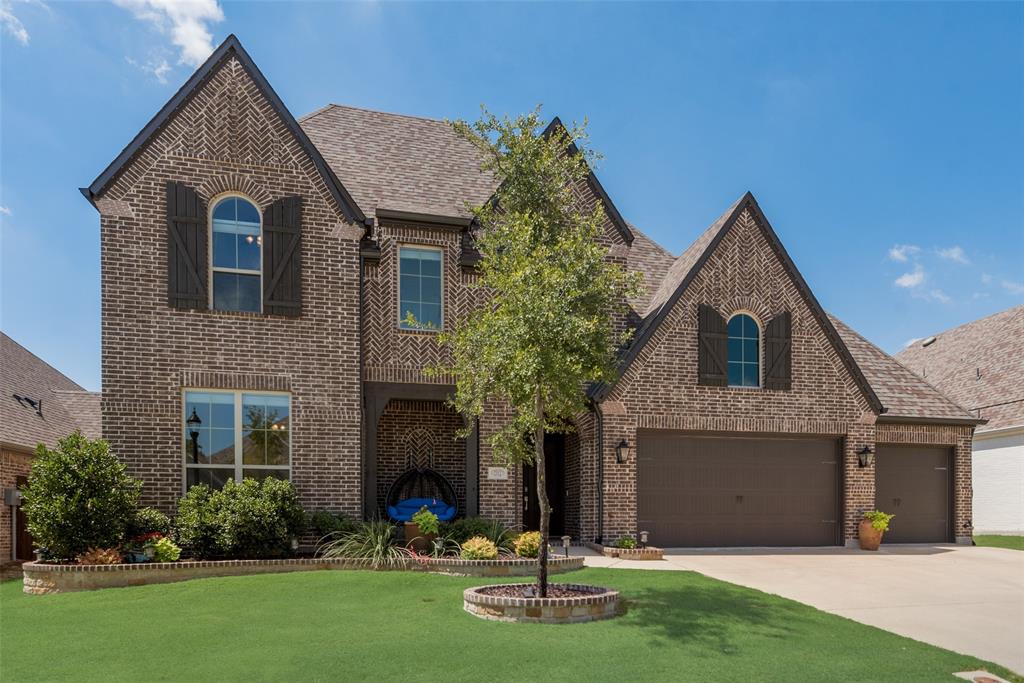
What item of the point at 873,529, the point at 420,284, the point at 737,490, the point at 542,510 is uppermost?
the point at 420,284

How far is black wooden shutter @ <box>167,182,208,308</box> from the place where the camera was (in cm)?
1315

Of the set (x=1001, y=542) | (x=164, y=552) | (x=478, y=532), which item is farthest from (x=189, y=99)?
(x=1001, y=542)

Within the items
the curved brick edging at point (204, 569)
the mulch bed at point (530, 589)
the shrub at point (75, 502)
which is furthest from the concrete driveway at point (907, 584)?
the shrub at point (75, 502)

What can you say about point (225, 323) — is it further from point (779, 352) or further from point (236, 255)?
point (779, 352)

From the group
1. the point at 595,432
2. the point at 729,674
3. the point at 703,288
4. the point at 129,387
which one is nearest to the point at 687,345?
the point at 703,288

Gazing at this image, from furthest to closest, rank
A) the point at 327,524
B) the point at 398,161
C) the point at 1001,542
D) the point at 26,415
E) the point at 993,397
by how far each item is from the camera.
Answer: the point at 993,397 → the point at 1001,542 → the point at 26,415 → the point at 398,161 → the point at 327,524

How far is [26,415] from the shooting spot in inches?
726

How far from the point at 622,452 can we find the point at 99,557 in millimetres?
9410

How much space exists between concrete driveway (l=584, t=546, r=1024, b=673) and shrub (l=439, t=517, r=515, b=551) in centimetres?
155

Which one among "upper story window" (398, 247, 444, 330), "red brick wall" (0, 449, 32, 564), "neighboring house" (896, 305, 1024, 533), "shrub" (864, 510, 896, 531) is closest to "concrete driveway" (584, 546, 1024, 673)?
"shrub" (864, 510, 896, 531)

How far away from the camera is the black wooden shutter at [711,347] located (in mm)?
16156

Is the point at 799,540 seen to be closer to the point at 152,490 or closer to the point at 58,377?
the point at 152,490

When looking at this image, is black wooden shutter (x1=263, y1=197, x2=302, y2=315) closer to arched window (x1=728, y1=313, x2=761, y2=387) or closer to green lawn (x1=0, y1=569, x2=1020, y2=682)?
green lawn (x1=0, y1=569, x2=1020, y2=682)

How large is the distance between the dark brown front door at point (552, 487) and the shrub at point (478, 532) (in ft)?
12.6
